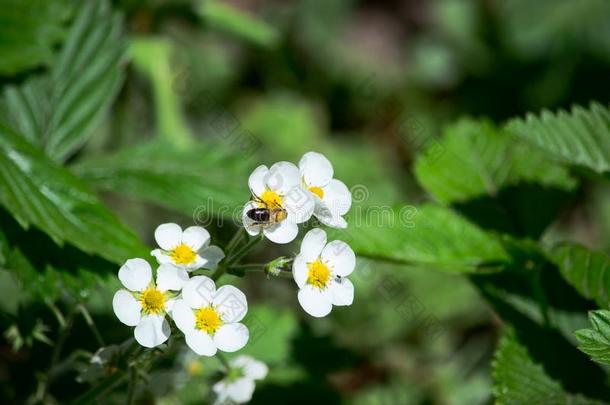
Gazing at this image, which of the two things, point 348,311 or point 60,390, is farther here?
point 348,311

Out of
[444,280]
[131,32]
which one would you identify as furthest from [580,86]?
[131,32]

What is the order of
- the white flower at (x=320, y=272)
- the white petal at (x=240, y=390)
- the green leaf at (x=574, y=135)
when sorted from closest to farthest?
the white flower at (x=320, y=272) → the white petal at (x=240, y=390) → the green leaf at (x=574, y=135)

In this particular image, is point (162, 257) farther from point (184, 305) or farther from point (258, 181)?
point (258, 181)

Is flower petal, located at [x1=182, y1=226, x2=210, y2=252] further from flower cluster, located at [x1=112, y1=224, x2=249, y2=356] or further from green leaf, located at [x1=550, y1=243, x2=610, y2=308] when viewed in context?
green leaf, located at [x1=550, y1=243, x2=610, y2=308]

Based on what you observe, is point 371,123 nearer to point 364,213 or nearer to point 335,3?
point 335,3

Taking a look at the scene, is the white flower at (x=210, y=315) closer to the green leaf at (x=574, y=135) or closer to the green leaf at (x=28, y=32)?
the green leaf at (x=574, y=135)

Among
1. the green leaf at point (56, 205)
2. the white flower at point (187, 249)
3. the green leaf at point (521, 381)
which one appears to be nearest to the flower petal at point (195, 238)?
the white flower at point (187, 249)
